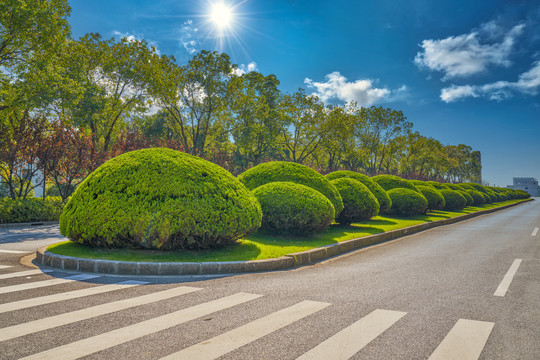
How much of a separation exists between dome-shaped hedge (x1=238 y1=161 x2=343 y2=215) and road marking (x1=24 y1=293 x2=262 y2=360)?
26.7 ft

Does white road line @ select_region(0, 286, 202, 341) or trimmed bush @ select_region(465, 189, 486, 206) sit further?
trimmed bush @ select_region(465, 189, 486, 206)

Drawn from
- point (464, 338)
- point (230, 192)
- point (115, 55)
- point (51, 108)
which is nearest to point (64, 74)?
point (51, 108)

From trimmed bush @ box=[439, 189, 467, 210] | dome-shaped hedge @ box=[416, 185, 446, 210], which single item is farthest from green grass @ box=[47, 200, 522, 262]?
trimmed bush @ box=[439, 189, 467, 210]

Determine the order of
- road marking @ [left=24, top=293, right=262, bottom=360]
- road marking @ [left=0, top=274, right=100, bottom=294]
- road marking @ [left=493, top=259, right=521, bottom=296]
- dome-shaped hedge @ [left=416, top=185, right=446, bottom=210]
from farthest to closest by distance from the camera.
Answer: dome-shaped hedge @ [left=416, top=185, right=446, bottom=210], road marking @ [left=493, top=259, right=521, bottom=296], road marking @ [left=0, top=274, right=100, bottom=294], road marking @ [left=24, top=293, right=262, bottom=360]

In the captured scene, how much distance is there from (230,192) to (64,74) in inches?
594

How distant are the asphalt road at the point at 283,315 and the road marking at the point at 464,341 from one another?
11mm

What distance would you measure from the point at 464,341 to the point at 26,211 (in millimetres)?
17405

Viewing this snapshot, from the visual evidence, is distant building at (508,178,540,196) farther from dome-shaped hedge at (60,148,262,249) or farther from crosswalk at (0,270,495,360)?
crosswalk at (0,270,495,360)

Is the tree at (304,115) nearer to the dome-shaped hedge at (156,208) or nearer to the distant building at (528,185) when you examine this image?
the dome-shaped hedge at (156,208)

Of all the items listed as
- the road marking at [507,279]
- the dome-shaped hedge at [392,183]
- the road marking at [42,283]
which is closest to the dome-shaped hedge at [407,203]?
the dome-shaped hedge at [392,183]

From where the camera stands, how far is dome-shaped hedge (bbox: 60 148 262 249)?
7320 mm

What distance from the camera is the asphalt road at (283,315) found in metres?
3.29

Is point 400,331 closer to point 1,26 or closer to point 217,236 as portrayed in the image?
point 217,236

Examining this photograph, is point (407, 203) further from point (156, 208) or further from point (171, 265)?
point (171, 265)
